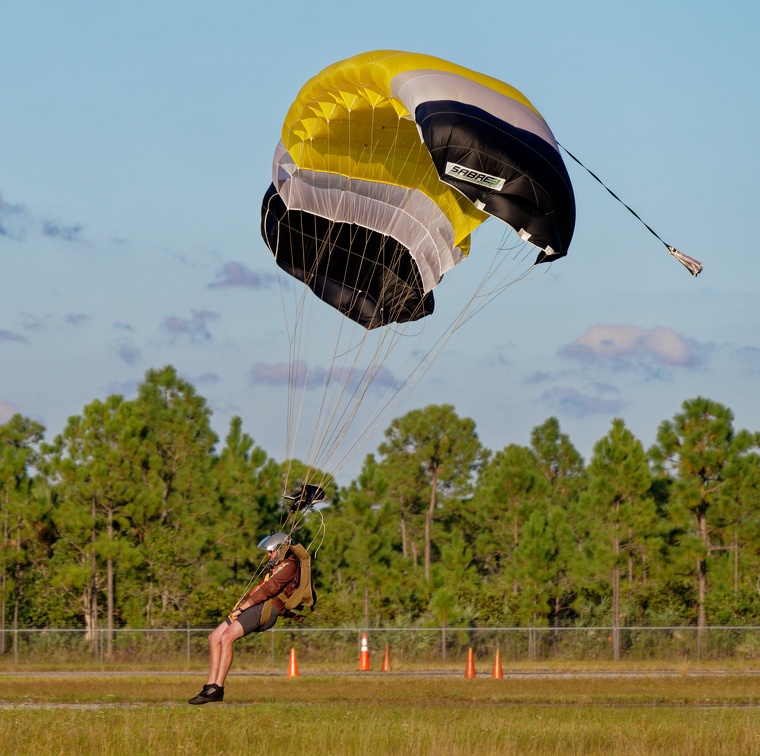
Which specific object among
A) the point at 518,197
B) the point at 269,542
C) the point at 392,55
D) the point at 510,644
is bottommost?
the point at 510,644

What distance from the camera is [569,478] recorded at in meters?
65.0

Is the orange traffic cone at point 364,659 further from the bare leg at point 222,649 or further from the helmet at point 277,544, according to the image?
the helmet at point 277,544

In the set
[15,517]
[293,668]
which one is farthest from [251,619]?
[15,517]

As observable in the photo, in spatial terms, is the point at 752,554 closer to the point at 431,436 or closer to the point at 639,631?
the point at 639,631

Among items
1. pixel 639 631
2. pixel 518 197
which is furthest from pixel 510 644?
pixel 518 197

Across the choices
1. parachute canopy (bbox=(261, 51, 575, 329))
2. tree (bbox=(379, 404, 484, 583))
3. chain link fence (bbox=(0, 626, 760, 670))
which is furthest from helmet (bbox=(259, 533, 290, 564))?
tree (bbox=(379, 404, 484, 583))

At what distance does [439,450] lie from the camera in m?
64.2

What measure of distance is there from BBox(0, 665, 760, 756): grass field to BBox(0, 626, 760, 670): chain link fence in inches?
271

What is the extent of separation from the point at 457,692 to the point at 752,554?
22.7m

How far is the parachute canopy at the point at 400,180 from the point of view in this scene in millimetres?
11094

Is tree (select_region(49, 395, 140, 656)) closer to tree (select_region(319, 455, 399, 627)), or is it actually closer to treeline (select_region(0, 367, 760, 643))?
treeline (select_region(0, 367, 760, 643))

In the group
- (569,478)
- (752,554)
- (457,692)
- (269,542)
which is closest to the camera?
(269,542)

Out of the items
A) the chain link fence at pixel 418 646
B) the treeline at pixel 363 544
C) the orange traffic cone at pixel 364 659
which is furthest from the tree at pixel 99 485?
the orange traffic cone at pixel 364 659

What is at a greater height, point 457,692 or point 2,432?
point 2,432
